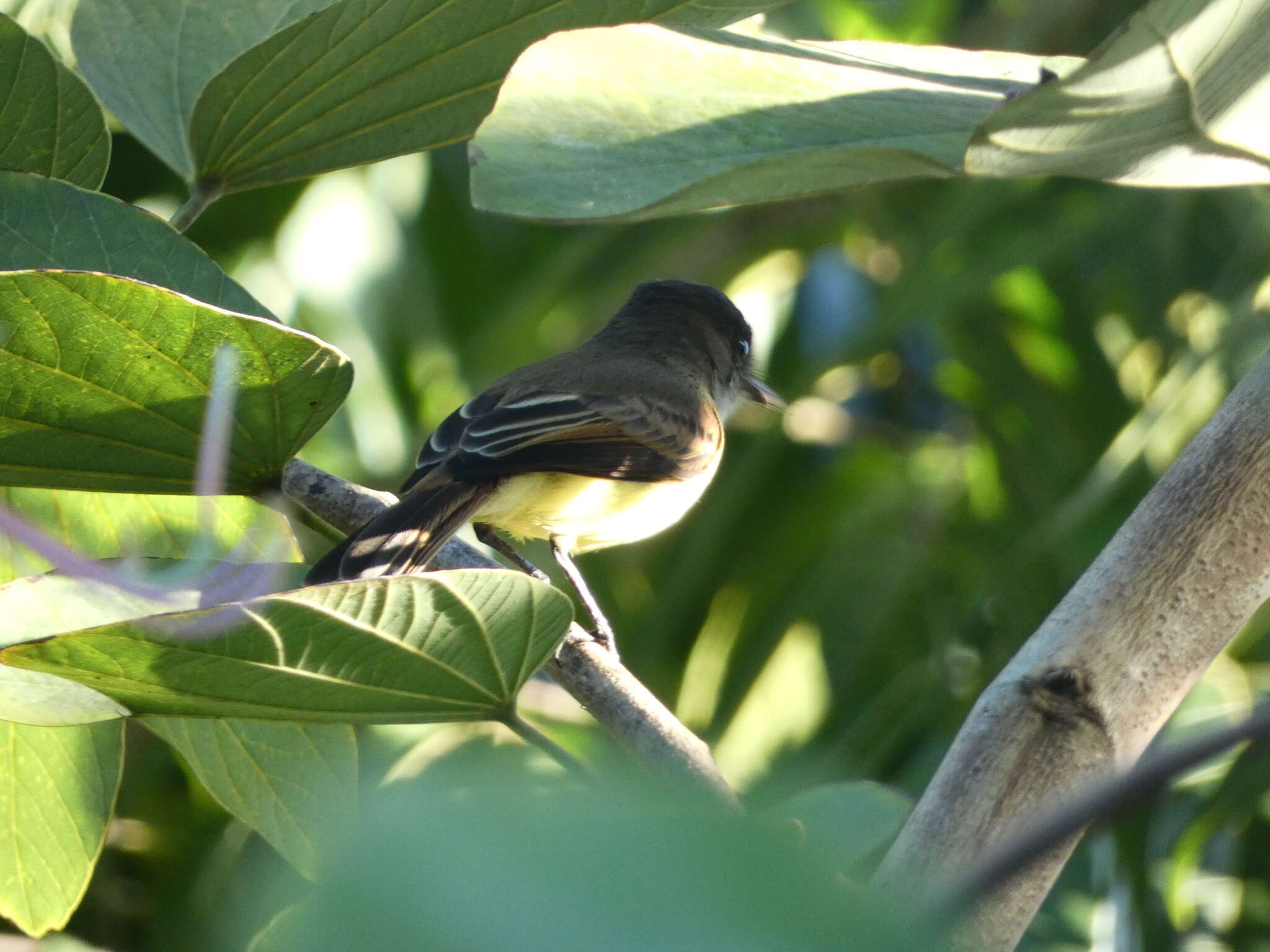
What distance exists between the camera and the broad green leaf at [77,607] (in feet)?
4.02

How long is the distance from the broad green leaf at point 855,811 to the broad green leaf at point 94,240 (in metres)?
0.84

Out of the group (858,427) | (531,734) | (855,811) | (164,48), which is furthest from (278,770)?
(858,427)

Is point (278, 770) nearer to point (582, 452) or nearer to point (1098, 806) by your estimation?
point (1098, 806)

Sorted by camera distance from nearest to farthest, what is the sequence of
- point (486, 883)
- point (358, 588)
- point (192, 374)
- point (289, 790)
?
1. point (486, 883)
2. point (358, 588)
3. point (192, 374)
4. point (289, 790)

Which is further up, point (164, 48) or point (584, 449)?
point (164, 48)

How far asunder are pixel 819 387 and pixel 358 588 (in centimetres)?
398

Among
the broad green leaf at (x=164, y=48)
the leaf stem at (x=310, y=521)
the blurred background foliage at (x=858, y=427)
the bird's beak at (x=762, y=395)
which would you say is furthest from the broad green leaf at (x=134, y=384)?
the bird's beak at (x=762, y=395)

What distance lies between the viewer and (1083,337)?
13.7 feet

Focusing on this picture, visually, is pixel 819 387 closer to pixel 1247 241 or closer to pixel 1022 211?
pixel 1022 211

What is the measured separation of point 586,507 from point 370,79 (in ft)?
5.13

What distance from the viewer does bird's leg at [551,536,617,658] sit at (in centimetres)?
256

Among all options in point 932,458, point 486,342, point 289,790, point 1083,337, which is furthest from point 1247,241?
point 289,790

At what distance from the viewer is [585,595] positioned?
8.55 feet

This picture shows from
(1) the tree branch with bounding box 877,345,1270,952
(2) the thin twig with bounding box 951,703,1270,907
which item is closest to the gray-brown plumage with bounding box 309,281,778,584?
(1) the tree branch with bounding box 877,345,1270,952
